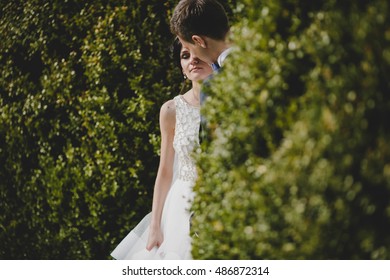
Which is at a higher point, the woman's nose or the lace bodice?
the woman's nose

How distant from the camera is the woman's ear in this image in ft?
11.7

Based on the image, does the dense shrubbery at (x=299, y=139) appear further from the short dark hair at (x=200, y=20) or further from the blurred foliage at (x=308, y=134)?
the short dark hair at (x=200, y=20)

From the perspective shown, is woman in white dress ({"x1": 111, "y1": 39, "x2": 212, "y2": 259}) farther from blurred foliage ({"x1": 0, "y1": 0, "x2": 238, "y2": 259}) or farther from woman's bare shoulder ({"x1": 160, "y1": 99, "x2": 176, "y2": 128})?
blurred foliage ({"x1": 0, "y1": 0, "x2": 238, "y2": 259})

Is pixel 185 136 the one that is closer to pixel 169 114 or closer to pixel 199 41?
pixel 169 114

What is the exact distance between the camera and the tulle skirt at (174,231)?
3703 mm

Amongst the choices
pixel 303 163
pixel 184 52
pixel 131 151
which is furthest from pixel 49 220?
pixel 303 163

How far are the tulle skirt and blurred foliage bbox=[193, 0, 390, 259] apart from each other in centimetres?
112

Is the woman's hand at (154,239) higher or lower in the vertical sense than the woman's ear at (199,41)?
lower

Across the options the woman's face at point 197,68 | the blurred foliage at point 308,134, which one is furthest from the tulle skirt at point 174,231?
the blurred foliage at point 308,134

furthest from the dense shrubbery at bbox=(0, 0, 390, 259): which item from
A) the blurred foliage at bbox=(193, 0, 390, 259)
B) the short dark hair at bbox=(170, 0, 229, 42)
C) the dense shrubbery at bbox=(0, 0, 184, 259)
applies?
the short dark hair at bbox=(170, 0, 229, 42)

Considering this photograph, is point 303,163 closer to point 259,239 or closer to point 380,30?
point 259,239

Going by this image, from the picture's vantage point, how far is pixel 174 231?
3811mm

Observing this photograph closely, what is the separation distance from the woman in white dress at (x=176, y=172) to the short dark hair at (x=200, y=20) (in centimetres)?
21

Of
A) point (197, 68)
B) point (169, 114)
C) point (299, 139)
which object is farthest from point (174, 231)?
point (299, 139)
